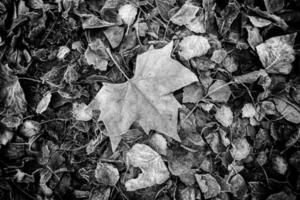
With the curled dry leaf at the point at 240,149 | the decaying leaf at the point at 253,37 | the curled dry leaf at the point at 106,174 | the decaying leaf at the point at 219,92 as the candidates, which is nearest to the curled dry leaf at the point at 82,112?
the curled dry leaf at the point at 106,174

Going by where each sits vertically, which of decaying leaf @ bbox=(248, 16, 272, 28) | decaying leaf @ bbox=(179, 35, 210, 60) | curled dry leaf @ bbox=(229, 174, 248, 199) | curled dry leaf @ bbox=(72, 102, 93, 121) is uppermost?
decaying leaf @ bbox=(248, 16, 272, 28)

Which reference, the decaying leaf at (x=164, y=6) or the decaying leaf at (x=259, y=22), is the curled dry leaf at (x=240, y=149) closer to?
the decaying leaf at (x=259, y=22)

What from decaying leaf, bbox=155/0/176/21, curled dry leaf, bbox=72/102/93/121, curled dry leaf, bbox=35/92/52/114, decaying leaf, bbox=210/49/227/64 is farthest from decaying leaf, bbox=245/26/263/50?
curled dry leaf, bbox=35/92/52/114

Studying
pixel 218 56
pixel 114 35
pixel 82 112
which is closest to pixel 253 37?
pixel 218 56

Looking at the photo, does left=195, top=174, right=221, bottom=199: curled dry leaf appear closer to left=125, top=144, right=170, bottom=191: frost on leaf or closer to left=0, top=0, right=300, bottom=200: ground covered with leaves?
left=0, top=0, right=300, bottom=200: ground covered with leaves

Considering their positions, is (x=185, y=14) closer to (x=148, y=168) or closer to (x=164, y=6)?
(x=164, y=6)

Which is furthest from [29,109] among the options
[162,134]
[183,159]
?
[183,159]

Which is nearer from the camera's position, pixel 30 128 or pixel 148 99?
pixel 148 99
